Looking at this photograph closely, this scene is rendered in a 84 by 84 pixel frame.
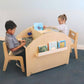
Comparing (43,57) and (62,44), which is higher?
(62,44)

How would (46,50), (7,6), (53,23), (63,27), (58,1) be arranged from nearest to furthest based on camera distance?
(46,50) → (63,27) → (58,1) → (53,23) → (7,6)

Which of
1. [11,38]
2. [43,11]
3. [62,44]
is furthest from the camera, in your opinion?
[43,11]

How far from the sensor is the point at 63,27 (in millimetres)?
1958

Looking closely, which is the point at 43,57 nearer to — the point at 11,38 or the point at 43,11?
the point at 11,38

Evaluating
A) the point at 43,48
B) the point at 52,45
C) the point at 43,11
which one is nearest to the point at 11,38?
the point at 43,48

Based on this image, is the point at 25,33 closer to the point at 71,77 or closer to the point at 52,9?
the point at 52,9

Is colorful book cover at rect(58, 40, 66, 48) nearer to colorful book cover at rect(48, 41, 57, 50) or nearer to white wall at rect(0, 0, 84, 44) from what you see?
colorful book cover at rect(48, 41, 57, 50)

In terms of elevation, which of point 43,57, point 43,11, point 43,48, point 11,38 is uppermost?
point 43,11

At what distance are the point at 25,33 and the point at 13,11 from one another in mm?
830

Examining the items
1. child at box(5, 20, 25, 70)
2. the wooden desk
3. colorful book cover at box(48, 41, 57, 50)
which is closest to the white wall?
the wooden desk

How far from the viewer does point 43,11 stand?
7.89 feet

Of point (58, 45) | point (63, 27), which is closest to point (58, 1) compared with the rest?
point (63, 27)

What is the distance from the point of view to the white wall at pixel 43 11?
2.24m

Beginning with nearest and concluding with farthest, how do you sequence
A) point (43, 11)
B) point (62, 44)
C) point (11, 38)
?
point (11, 38), point (62, 44), point (43, 11)
